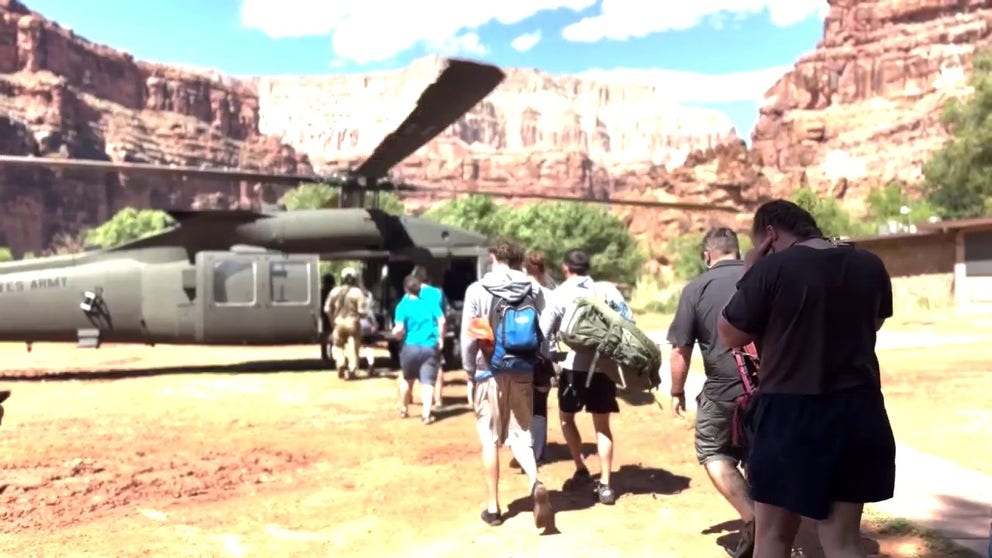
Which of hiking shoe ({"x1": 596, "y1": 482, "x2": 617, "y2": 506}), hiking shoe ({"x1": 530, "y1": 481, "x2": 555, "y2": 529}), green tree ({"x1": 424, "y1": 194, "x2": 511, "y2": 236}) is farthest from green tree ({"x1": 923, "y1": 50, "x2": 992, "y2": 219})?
hiking shoe ({"x1": 530, "y1": 481, "x2": 555, "y2": 529})

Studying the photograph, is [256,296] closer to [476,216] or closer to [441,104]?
[441,104]

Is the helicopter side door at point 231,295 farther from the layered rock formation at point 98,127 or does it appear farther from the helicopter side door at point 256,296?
the layered rock formation at point 98,127

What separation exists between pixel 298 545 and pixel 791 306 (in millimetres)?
3291

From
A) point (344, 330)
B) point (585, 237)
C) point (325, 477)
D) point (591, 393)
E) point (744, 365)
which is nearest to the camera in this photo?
point (744, 365)

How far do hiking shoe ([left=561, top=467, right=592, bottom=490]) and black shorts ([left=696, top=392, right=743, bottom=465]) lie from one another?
1.83m

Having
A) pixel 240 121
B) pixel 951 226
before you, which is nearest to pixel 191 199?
→ pixel 240 121

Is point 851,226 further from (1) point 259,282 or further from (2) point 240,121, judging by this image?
(2) point 240,121

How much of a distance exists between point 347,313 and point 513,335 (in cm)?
644

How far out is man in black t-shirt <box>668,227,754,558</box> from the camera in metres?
3.77

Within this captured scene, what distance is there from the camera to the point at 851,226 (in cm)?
4188

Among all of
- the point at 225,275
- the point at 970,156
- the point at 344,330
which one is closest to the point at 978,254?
the point at 970,156

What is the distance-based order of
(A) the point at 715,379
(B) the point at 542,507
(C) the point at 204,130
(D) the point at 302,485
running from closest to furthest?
(A) the point at 715,379
(B) the point at 542,507
(D) the point at 302,485
(C) the point at 204,130

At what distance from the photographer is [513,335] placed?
4688 mm

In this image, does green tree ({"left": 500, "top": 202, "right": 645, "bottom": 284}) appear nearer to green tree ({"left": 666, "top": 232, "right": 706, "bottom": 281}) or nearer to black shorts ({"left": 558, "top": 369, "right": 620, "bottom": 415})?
green tree ({"left": 666, "top": 232, "right": 706, "bottom": 281})
